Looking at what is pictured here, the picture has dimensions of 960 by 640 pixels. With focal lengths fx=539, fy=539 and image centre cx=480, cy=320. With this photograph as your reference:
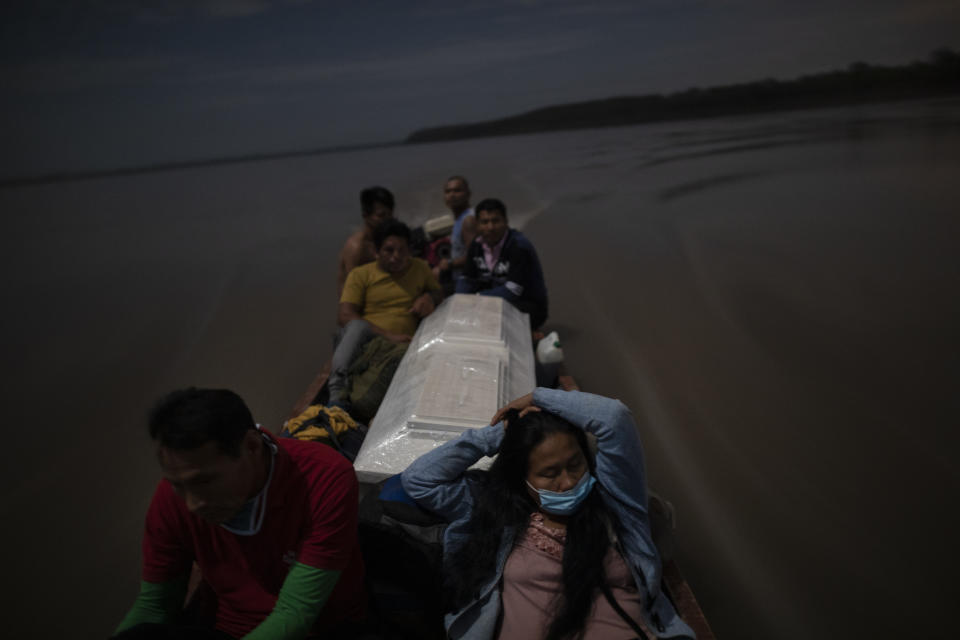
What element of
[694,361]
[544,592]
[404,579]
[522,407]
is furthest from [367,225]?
[544,592]

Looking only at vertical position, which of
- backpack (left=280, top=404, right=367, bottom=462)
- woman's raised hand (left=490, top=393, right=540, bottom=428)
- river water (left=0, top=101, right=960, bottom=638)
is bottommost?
river water (left=0, top=101, right=960, bottom=638)

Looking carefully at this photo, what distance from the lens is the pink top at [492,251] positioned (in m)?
4.62

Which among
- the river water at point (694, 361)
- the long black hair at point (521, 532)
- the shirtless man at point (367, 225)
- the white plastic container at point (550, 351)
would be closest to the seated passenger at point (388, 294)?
the shirtless man at point (367, 225)

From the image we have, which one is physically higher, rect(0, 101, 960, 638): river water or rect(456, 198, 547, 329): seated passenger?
rect(456, 198, 547, 329): seated passenger

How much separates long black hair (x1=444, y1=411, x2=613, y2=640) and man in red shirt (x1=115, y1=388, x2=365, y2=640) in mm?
A: 387

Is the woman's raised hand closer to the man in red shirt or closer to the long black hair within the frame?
the long black hair

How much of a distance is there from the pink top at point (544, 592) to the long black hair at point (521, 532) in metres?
0.04

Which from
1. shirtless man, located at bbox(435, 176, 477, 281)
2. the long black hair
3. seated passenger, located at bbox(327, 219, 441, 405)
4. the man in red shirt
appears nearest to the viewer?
the man in red shirt

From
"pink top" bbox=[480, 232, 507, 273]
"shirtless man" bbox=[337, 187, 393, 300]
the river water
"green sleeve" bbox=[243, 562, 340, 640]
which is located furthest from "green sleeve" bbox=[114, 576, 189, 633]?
"pink top" bbox=[480, 232, 507, 273]

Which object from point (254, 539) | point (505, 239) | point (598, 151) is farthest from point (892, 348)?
point (598, 151)

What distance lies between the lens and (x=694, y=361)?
218 inches

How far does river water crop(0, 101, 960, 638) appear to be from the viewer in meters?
3.10

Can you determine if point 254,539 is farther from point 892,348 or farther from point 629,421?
point 892,348

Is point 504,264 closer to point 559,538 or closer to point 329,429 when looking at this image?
point 329,429
